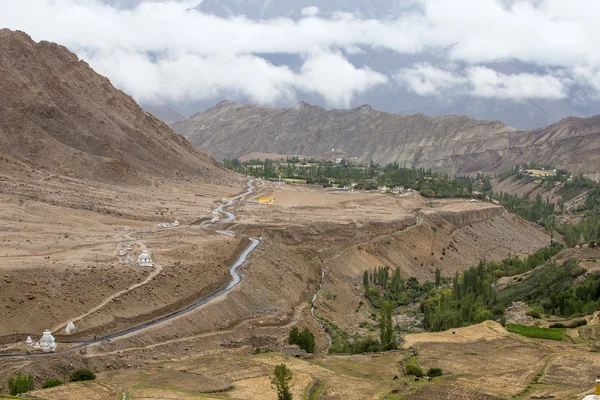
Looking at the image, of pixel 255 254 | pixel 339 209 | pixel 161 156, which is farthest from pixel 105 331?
pixel 161 156

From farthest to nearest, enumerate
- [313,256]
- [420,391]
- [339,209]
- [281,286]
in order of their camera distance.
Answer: [339,209] < [313,256] < [281,286] < [420,391]

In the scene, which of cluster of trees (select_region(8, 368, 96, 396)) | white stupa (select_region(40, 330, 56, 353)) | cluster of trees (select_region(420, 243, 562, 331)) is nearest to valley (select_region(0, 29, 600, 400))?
white stupa (select_region(40, 330, 56, 353))

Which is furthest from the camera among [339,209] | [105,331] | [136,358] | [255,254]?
[339,209]

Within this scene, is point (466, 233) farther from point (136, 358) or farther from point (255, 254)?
point (136, 358)

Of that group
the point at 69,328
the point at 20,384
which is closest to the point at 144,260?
the point at 69,328

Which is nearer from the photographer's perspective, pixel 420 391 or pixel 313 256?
pixel 420 391

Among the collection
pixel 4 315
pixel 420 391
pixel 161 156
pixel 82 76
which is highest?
pixel 82 76

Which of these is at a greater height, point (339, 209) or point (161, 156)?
point (161, 156)

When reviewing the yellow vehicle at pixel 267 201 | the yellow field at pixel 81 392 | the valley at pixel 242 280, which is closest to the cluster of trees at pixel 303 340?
the valley at pixel 242 280
